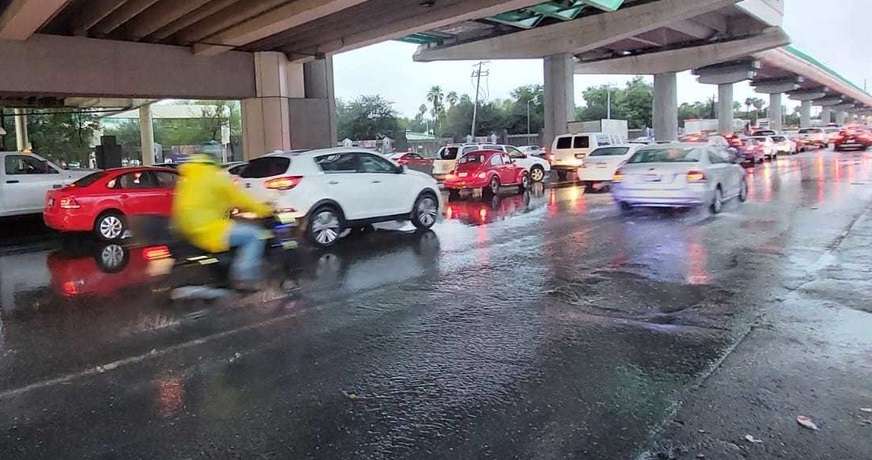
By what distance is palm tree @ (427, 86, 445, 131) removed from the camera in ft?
331

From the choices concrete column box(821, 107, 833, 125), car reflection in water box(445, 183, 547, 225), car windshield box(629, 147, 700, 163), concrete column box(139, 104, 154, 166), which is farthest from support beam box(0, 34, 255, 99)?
concrete column box(821, 107, 833, 125)

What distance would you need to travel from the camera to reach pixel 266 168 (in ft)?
37.5

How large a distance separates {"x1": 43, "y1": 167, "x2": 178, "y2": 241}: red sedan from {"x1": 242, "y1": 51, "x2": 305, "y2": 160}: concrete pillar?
11.9m

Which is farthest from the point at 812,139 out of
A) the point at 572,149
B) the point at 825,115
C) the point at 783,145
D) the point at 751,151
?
the point at 825,115

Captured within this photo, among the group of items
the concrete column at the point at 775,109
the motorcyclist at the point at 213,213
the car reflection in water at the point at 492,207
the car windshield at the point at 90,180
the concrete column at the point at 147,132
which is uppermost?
the concrete column at the point at 775,109

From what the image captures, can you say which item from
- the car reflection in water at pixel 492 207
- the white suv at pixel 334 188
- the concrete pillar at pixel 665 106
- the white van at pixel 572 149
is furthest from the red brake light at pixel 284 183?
the concrete pillar at pixel 665 106

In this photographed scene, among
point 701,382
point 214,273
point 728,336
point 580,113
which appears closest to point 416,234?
point 214,273

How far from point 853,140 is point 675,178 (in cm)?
3837

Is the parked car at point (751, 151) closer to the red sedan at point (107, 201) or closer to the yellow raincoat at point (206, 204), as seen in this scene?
the red sedan at point (107, 201)

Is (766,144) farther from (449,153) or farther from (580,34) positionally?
(449,153)

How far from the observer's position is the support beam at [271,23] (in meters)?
17.1

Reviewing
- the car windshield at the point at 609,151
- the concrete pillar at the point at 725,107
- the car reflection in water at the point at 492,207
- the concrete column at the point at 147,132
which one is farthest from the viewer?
the concrete pillar at the point at 725,107

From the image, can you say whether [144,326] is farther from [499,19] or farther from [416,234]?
[499,19]

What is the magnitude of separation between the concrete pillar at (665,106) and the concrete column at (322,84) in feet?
104
